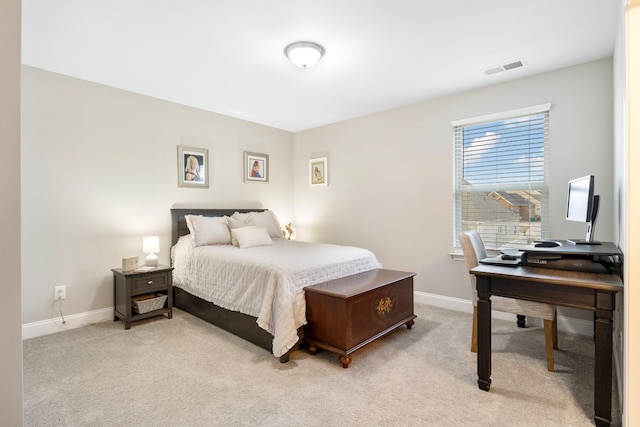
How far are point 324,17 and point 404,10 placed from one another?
1.77 ft

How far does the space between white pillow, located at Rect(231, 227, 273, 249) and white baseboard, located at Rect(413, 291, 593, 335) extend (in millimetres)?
1976

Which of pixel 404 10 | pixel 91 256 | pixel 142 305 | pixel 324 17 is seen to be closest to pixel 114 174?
pixel 91 256

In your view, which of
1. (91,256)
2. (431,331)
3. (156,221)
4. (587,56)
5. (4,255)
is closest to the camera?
(4,255)

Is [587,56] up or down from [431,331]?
up

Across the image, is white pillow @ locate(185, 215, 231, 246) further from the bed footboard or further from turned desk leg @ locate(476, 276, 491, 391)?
turned desk leg @ locate(476, 276, 491, 391)

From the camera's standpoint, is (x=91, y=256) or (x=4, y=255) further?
(x=91, y=256)

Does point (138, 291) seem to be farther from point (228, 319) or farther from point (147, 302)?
point (228, 319)

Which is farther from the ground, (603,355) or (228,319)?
(603,355)

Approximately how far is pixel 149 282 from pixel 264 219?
162 cm

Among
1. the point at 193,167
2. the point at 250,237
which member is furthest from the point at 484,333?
the point at 193,167

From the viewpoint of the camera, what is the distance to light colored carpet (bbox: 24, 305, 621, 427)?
1.87 metres

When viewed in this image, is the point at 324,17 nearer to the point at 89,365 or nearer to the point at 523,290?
the point at 523,290

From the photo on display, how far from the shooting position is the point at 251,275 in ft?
9.22

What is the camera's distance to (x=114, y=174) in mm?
3553
